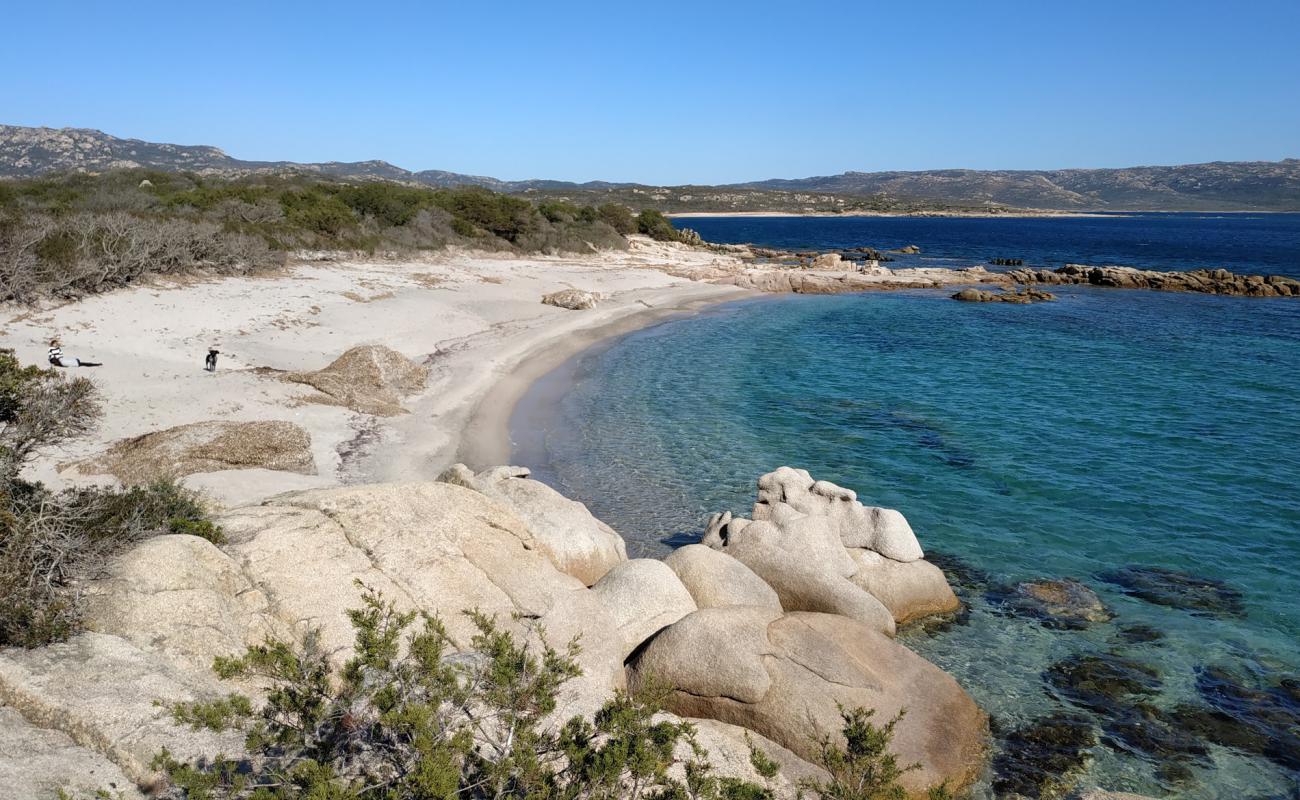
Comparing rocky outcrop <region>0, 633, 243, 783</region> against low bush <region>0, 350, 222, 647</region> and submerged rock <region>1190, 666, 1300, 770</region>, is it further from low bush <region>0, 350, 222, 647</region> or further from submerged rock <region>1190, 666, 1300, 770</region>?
submerged rock <region>1190, 666, 1300, 770</region>

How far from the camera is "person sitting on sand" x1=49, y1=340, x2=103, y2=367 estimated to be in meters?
17.9

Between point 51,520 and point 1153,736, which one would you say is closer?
point 51,520

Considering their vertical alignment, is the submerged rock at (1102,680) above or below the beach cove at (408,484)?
below

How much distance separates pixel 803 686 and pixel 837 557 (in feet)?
12.5

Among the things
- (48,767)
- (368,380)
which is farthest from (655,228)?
(48,767)

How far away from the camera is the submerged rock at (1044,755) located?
8.66m

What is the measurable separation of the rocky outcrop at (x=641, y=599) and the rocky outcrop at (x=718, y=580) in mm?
420

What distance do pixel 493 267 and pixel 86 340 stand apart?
27.2 m

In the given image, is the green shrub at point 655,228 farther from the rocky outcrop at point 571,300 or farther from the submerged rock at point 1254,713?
the submerged rock at point 1254,713

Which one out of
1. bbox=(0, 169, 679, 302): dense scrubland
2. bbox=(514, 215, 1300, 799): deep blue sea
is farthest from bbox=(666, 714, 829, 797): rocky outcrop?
bbox=(0, 169, 679, 302): dense scrubland

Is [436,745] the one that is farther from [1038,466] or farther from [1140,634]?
[1038,466]

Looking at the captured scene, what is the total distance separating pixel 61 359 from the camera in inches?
716

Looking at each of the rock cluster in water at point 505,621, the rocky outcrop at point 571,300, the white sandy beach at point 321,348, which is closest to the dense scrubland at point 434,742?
the rock cluster in water at point 505,621

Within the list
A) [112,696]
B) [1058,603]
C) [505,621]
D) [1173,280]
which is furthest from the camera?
[1173,280]
